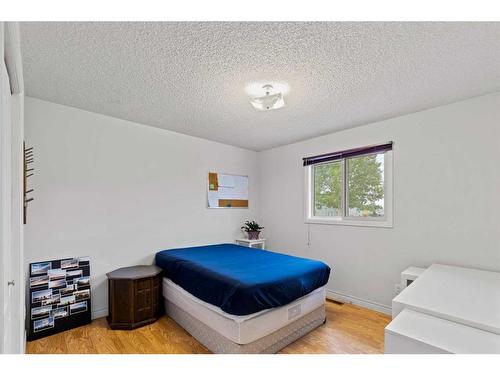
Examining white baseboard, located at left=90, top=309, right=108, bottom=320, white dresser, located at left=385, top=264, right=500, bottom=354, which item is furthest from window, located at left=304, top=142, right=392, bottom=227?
white baseboard, located at left=90, top=309, right=108, bottom=320

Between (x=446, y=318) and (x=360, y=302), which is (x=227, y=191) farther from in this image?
(x=446, y=318)

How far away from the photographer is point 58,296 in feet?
7.91

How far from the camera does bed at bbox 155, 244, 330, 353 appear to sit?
6.29 ft

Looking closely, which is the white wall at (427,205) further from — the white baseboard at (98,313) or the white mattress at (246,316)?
the white baseboard at (98,313)

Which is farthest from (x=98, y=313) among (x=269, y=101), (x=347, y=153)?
(x=347, y=153)

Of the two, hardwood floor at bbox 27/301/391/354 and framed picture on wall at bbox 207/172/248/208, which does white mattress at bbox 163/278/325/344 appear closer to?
hardwood floor at bbox 27/301/391/354

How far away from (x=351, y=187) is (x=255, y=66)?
2187 mm

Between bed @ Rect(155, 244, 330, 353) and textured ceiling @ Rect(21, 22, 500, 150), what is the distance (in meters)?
1.59

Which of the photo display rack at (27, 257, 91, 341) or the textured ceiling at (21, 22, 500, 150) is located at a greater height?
the textured ceiling at (21, 22, 500, 150)

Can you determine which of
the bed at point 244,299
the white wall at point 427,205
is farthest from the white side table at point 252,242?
the bed at point 244,299

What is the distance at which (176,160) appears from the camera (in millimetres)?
3447

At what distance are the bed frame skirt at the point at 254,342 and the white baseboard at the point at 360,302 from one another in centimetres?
76

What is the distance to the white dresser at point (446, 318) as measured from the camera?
4.02ft

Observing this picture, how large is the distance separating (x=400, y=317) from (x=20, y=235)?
2347mm
